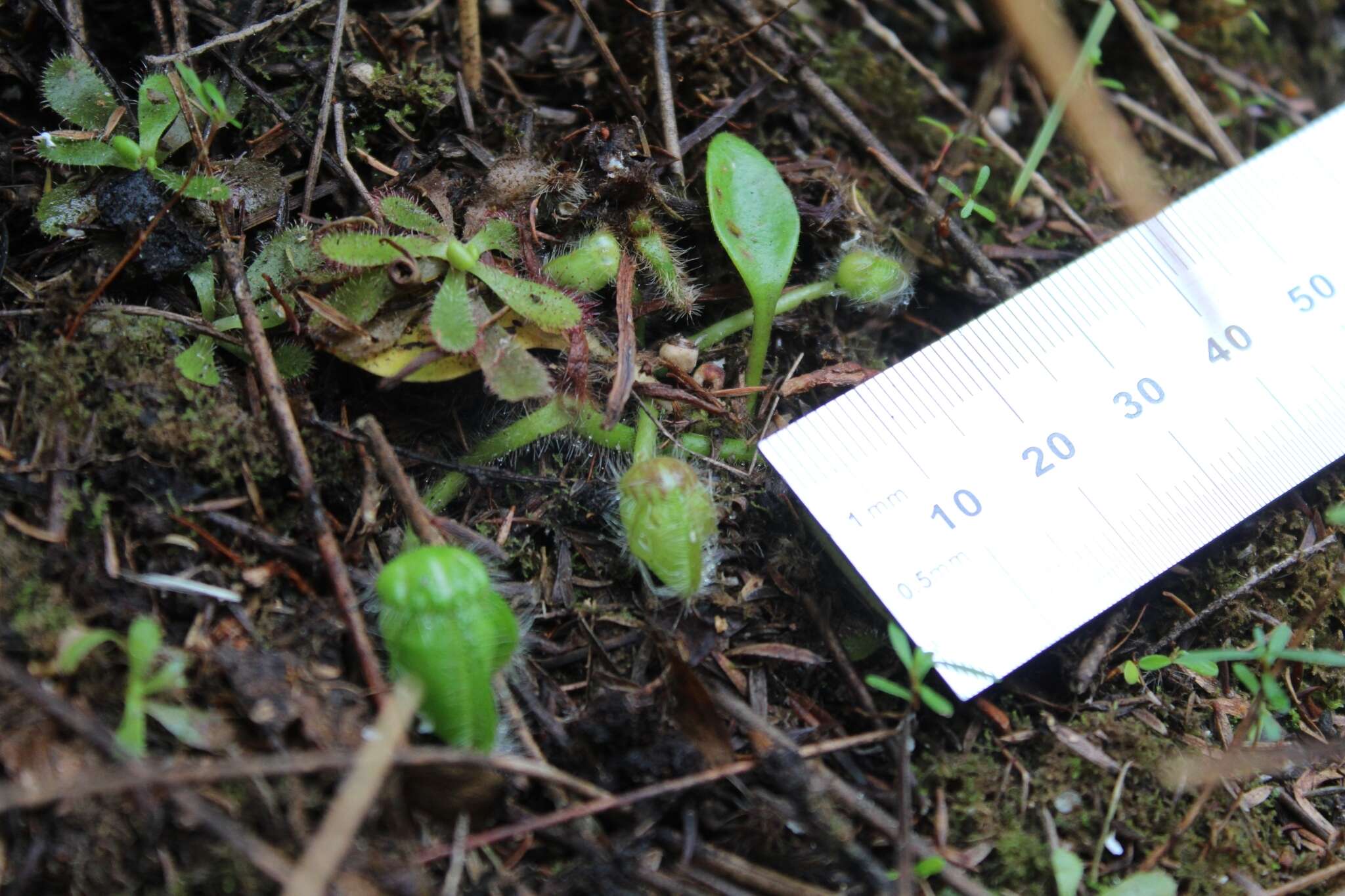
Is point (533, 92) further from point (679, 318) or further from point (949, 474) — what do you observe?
point (949, 474)

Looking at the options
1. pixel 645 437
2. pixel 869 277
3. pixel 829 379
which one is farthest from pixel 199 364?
pixel 869 277

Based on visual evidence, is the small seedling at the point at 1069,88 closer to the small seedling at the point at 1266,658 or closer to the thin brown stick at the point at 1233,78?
the thin brown stick at the point at 1233,78

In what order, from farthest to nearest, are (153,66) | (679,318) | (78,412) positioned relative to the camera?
(679,318) < (153,66) < (78,412)

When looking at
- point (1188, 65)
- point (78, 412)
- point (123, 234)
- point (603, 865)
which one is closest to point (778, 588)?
point (603, 865)

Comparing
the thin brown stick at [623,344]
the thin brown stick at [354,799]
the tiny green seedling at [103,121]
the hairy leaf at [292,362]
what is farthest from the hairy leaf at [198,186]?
the thin brown stick at [354,799]

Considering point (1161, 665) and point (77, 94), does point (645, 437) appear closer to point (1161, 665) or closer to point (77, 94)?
point (1161, 665)

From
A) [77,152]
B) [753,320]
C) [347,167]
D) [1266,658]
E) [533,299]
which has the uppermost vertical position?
[77,152]
